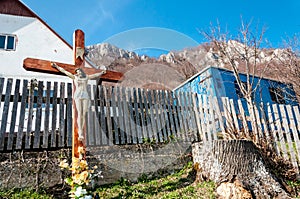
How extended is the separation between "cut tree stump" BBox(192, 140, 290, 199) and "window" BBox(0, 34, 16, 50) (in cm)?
A: 899

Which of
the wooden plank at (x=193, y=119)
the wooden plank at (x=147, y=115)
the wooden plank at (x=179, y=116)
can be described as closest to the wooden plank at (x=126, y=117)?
the wooden plank at (x=147, y=115)

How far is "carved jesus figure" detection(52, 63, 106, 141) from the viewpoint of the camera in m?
3.80

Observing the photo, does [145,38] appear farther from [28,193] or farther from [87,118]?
[28,193]

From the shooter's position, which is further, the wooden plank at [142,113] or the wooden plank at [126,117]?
the wooden plank at [142,113]

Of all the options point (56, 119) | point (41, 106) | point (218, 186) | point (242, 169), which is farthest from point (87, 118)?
point (242, 169)

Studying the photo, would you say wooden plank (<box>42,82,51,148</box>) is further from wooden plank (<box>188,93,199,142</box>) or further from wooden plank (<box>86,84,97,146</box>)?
wooden plank (<box>188,93,199,142</box>)

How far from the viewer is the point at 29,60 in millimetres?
4027

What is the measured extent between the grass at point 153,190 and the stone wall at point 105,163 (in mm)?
157

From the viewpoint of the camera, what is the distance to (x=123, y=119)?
15.1 feet

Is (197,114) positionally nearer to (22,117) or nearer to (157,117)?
(157,117)

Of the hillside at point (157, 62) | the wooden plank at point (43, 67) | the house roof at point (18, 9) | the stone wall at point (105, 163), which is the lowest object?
the stone wall at point (105, 163)

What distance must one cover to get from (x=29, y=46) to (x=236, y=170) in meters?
9.51

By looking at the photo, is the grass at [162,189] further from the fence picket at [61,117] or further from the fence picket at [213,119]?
the fence picket at [61,117]

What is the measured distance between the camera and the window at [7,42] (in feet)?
30.9
